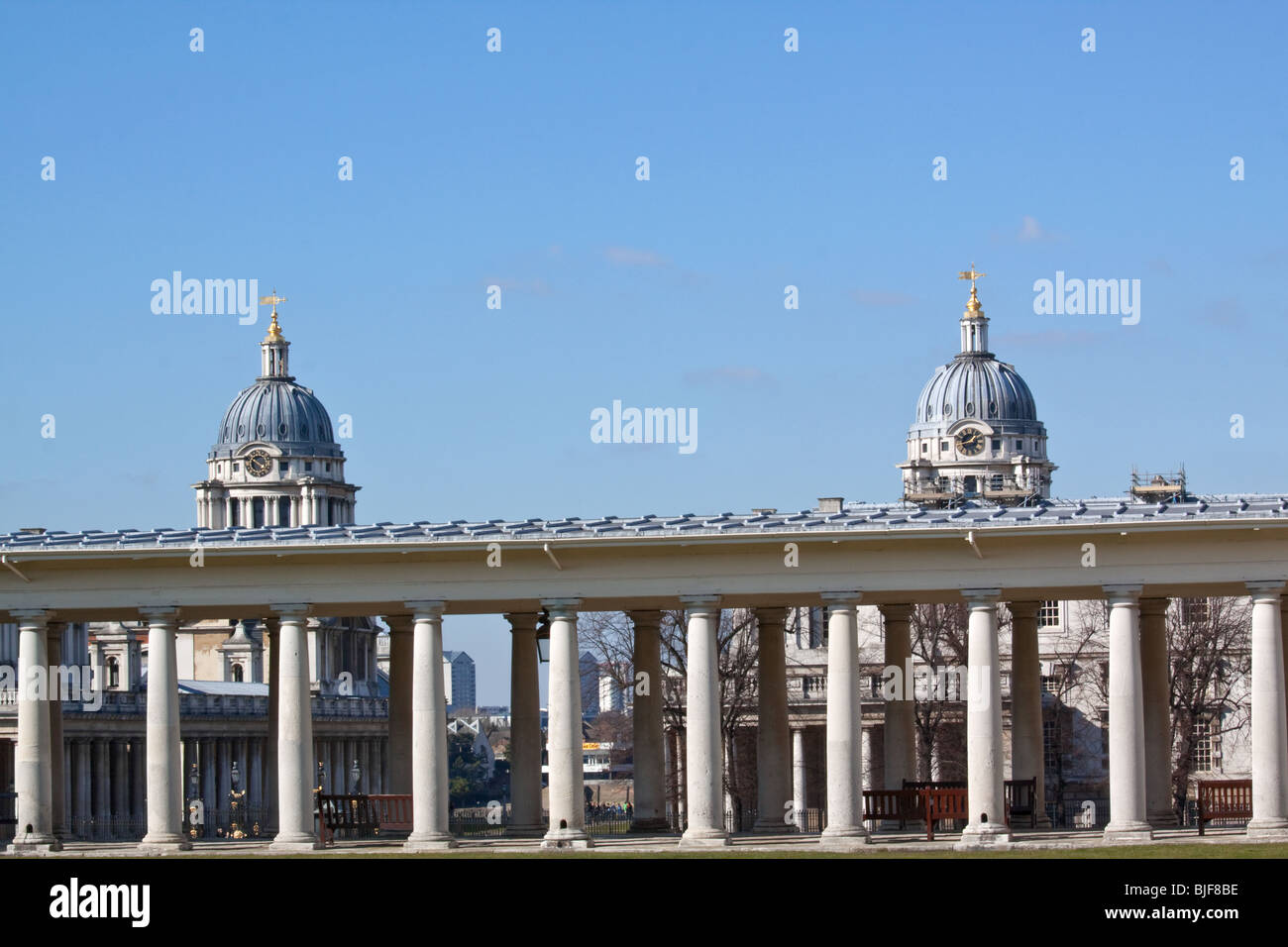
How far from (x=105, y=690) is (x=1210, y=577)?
346 feet

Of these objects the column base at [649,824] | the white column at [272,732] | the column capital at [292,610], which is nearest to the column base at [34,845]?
the white column at [272,732]

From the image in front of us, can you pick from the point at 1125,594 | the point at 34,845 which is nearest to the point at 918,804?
the point at 1125,594

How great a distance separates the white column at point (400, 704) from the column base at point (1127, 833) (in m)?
21.1

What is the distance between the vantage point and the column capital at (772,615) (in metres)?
70.7

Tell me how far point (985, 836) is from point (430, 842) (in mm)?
A: 14595

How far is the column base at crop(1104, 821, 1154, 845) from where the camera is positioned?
2458 inches

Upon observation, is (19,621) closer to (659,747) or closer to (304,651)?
(304,651)

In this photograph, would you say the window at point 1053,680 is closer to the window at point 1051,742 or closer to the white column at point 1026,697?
the window at point 1051,742

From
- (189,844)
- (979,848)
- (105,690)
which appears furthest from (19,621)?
(105,690)

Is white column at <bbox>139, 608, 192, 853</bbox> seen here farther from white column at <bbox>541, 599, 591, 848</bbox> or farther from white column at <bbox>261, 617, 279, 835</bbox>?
white column at <bbox>541, 599, 591, 848</bbox>
